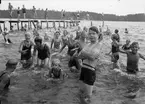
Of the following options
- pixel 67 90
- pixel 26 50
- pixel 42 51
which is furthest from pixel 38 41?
pixel 67 90

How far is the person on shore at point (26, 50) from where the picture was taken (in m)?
8.98

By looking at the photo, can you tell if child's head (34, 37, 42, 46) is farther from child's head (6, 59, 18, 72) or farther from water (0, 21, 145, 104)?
child's head (6, 59, 18, 72)

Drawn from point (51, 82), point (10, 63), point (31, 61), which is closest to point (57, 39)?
point (31, 61)

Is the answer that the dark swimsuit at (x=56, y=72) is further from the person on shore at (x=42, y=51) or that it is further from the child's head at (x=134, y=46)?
the child's head at (x=134, y=46)

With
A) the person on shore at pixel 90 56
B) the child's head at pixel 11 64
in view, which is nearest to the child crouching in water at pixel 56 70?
the child's head at pixel 11 64

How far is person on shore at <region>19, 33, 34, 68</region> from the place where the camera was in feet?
29.5

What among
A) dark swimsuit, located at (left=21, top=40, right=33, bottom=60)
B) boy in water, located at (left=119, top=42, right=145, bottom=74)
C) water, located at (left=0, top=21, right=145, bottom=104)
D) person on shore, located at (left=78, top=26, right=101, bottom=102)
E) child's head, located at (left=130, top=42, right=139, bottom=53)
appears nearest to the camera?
person on shore, located at (left=78, top=26, right=101, bottom=102)

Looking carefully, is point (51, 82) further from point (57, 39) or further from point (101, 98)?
point (57, 39)

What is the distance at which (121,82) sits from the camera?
27.1ft

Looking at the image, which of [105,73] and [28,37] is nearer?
[28,37]

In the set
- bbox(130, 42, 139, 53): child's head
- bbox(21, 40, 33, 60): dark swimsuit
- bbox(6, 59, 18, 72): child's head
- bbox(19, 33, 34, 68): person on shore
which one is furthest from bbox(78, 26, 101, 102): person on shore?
bbox(21, 40, 33, 60): dark swimsuit

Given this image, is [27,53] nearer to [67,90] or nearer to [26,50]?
[26,50]

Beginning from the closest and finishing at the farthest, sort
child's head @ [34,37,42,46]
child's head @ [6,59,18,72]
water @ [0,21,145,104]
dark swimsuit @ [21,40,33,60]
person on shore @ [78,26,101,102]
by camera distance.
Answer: person on shore @ [78,26,101,102], child's head @ [6,59,18,72], water @ [0,21,145,104], child's head @ [34,37,42,46], dark swimsuit @ [21,40,33,60]

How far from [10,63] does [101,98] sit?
317 cm
